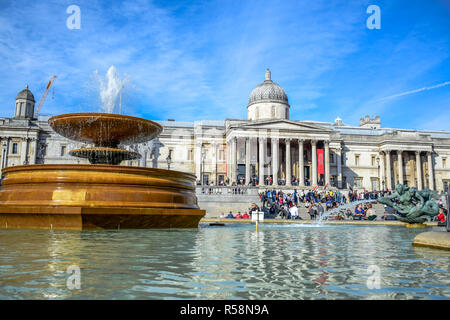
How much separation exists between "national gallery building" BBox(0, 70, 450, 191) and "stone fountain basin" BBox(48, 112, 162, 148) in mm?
27580

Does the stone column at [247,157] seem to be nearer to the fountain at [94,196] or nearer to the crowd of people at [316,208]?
the crowd of people at [316,208]

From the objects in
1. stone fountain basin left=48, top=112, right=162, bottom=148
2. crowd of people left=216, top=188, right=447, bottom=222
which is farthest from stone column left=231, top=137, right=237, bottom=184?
stone fountain basin left=48, top=112, right=162, bottom=148

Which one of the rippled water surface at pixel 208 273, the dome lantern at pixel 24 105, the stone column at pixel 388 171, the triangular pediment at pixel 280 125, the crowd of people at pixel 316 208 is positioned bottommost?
the rippled water surface at pixel 208 273

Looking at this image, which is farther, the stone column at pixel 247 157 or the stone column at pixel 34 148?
the stone column at pixel 34 148

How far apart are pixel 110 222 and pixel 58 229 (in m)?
1.16

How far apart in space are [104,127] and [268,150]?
3686cm

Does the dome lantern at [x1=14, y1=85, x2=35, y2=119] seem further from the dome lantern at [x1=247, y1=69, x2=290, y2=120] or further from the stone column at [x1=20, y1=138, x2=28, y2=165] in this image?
the dome lantern at [x1=247, y1=69, x2=290, y2=120]

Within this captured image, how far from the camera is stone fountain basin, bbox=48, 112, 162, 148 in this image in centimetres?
1116

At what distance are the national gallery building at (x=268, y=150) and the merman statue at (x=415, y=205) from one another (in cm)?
2320

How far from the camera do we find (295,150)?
49094 millimetres

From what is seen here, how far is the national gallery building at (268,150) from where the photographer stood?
145ft

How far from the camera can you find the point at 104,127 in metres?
11.6

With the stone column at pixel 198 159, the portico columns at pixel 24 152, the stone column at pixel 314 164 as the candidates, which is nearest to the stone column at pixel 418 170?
the stone column at pixel 314 164
